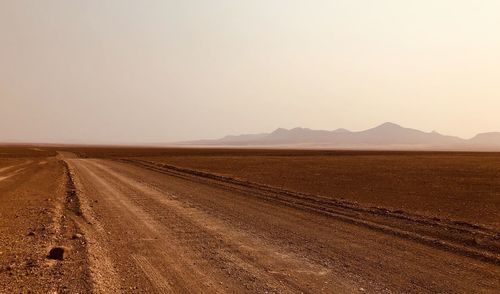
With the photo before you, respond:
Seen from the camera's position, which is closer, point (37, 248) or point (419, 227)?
point (37, 248)

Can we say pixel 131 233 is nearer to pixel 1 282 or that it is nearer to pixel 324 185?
pixel 1 282

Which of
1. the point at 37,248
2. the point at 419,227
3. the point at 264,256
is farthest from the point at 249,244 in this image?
the point at 419,227

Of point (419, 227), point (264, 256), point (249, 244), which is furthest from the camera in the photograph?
point (419, 227)

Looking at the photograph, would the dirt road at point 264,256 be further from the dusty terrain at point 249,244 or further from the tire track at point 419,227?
the tire track at point 419,227

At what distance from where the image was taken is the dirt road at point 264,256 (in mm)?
7680

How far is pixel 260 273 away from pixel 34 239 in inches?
247

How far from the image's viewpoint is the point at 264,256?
960 cm

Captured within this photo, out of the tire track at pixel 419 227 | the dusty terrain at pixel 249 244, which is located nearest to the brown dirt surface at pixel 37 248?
the dusty terrain at pixel 249 244

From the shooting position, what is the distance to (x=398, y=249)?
10.3 meters

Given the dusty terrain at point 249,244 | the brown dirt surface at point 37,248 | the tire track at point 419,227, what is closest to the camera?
the brown dirt surface at point 37,248

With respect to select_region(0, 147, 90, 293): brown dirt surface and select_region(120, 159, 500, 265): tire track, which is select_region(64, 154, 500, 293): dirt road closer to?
select_region(120, 159, 500, 265): tire track

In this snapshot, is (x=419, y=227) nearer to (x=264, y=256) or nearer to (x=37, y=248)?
(x=264, y=256)

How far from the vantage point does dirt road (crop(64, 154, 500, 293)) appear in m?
Answer: 7.68

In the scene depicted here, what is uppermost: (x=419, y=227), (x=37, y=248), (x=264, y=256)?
(x=37, y=248)
